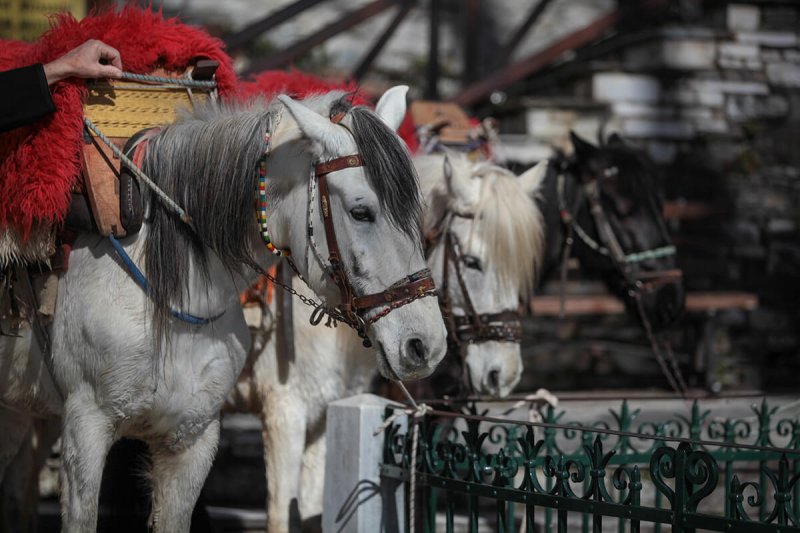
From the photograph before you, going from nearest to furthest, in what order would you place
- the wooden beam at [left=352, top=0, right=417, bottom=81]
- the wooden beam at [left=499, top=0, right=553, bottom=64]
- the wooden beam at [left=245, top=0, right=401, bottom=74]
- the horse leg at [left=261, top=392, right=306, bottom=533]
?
the horse leg at [left=261, top=392, right=306, bottom=533], the wooden beam at [left=245, top=0, right=401, bottom=74], the wooden beam at [left=352, top=0, right=417, bottom=81], the wooden beam at [left=499, top=0, right=553, bottom=64]

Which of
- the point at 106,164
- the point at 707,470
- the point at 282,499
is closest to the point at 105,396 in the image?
the point at 106,164

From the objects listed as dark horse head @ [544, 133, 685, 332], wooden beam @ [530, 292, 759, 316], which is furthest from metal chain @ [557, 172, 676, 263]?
wooden beam @ [530, 292, 759, 316]

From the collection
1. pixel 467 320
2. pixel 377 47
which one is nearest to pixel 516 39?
pixel 377 47

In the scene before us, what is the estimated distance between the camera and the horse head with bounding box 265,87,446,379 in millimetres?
2836

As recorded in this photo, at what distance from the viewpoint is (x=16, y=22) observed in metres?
7.58

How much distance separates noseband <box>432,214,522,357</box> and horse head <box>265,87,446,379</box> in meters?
1.32

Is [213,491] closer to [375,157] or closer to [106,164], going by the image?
[106,164]

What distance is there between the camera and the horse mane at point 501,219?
14.0 feet

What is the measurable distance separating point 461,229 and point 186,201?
1463mm

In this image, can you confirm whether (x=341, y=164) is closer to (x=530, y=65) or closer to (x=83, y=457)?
(x=83, y=457)

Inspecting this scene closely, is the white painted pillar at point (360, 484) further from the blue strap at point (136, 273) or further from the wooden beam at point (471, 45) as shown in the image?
the wooden beam at point (471, 45)

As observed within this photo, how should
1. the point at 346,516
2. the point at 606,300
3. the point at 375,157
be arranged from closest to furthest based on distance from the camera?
the point at 375,157 < the point at 346,516 < the point at 606,300

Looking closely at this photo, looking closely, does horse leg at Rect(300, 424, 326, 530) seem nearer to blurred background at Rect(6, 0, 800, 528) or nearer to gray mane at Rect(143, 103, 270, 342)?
gray mane at Rect(143, 103, 270, 342)

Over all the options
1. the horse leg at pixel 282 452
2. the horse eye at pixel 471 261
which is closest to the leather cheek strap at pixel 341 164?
the horse eye at pixel 471 261
